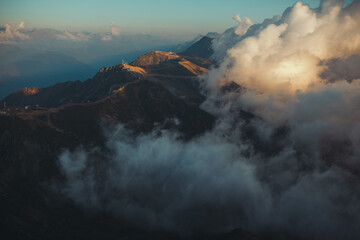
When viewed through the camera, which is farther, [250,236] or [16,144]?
[16,144]

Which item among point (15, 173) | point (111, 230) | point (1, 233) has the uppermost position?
point (15, 173)

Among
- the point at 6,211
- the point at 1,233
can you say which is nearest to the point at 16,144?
the point at 6,211

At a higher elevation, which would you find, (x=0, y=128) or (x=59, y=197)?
(x=0, y=128)

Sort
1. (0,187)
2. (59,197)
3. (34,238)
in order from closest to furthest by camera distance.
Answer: (34,238), (0,187), (59,197)

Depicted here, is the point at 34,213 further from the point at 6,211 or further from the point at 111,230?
the point at 111,230

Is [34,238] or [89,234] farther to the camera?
[89,234]

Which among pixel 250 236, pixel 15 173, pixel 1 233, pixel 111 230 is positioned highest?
pixel 250 236

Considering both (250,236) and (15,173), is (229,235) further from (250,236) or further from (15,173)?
(15,173)

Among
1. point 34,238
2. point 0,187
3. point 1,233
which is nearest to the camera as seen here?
point 1,233

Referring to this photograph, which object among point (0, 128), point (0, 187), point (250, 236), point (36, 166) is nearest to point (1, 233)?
point (0, 187)
